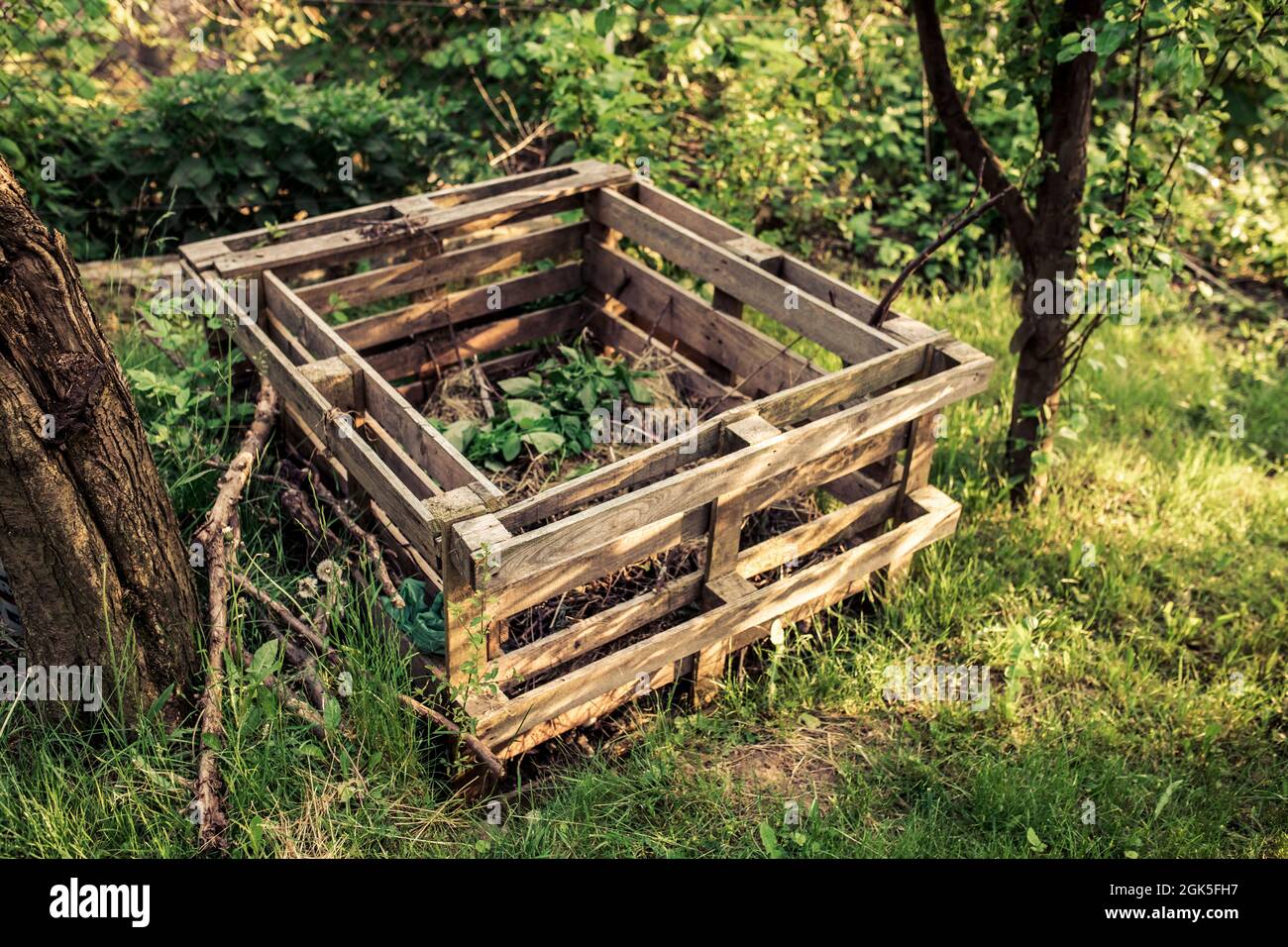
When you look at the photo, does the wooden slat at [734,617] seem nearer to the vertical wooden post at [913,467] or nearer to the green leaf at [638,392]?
the vertical wooden post at [913,467]

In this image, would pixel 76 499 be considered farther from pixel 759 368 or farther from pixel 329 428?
pixel 759 368

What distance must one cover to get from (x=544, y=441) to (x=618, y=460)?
0.29 meters

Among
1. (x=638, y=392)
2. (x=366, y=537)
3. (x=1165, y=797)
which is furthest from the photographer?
(x=638, y=392)

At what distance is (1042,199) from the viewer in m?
4.35

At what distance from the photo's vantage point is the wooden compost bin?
3166 mm

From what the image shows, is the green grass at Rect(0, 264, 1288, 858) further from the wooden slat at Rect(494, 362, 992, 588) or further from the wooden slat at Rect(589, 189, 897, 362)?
the wooden slat at Rect(589, 189, 897, 362)

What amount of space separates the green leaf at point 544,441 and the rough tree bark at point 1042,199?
1833mm

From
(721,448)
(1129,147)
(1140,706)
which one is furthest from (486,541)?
(1129,147)

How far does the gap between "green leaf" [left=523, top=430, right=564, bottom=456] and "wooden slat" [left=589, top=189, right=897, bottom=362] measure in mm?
865

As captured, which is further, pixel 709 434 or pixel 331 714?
pixel 709 434

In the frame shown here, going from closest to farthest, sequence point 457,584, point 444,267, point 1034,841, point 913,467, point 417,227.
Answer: point 457,584, point 1034,841, point 913,467, point 417,227, point 444,267

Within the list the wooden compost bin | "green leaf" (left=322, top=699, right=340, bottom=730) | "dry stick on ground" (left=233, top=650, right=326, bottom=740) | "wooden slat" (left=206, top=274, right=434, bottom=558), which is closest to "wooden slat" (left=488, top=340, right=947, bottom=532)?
the wooden compost bin

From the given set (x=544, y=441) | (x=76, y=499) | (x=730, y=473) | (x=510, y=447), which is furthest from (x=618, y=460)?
(x=76, y=499)

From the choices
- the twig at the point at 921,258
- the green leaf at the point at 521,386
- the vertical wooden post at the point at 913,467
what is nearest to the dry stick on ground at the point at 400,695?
the green leaf at the point at 521,386
